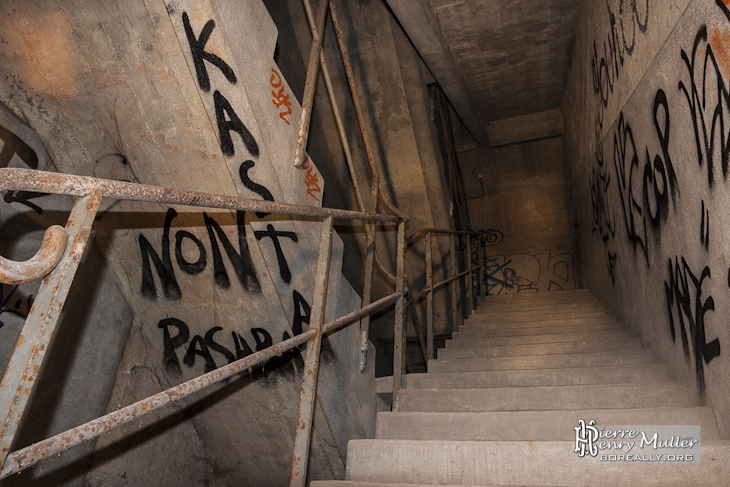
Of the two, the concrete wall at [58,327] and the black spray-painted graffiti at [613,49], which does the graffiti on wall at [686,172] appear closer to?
the black spray-painted graffiti at [613,49]

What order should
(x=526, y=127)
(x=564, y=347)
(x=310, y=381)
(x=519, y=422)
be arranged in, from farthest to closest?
1. (x=526, y=127)
2. (x=564, y=347)
3. (x=519, y=422)
4. (x=310, y=381)

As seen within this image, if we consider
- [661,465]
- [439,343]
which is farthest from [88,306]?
[439,343]

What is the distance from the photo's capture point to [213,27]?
2273 mm

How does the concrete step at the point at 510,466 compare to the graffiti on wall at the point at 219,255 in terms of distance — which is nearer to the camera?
the concrete step at the point at 510,466

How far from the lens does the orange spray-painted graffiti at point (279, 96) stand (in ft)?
8.64

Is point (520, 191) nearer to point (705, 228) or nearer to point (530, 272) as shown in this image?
point (530, 272)

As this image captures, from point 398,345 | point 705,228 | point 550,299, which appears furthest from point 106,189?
point 550,299

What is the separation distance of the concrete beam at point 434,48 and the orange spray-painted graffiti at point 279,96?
3129 millimetres

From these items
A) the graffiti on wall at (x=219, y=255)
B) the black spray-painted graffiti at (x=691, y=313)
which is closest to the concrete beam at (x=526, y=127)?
the black spray-painted graffiti at (x=691, y=313)

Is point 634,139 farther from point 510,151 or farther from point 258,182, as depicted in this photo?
point 510,151

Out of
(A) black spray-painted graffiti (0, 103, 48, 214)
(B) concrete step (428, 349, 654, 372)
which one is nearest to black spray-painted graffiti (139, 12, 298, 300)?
(A) black spray-painted graffiti (0, 103, 48, 214)

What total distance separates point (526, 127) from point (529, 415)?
8.04 meters

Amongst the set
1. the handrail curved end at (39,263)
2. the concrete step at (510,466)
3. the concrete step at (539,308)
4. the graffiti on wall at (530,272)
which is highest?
the graffiti on wall at (530,272)

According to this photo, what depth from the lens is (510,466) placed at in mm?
1985
